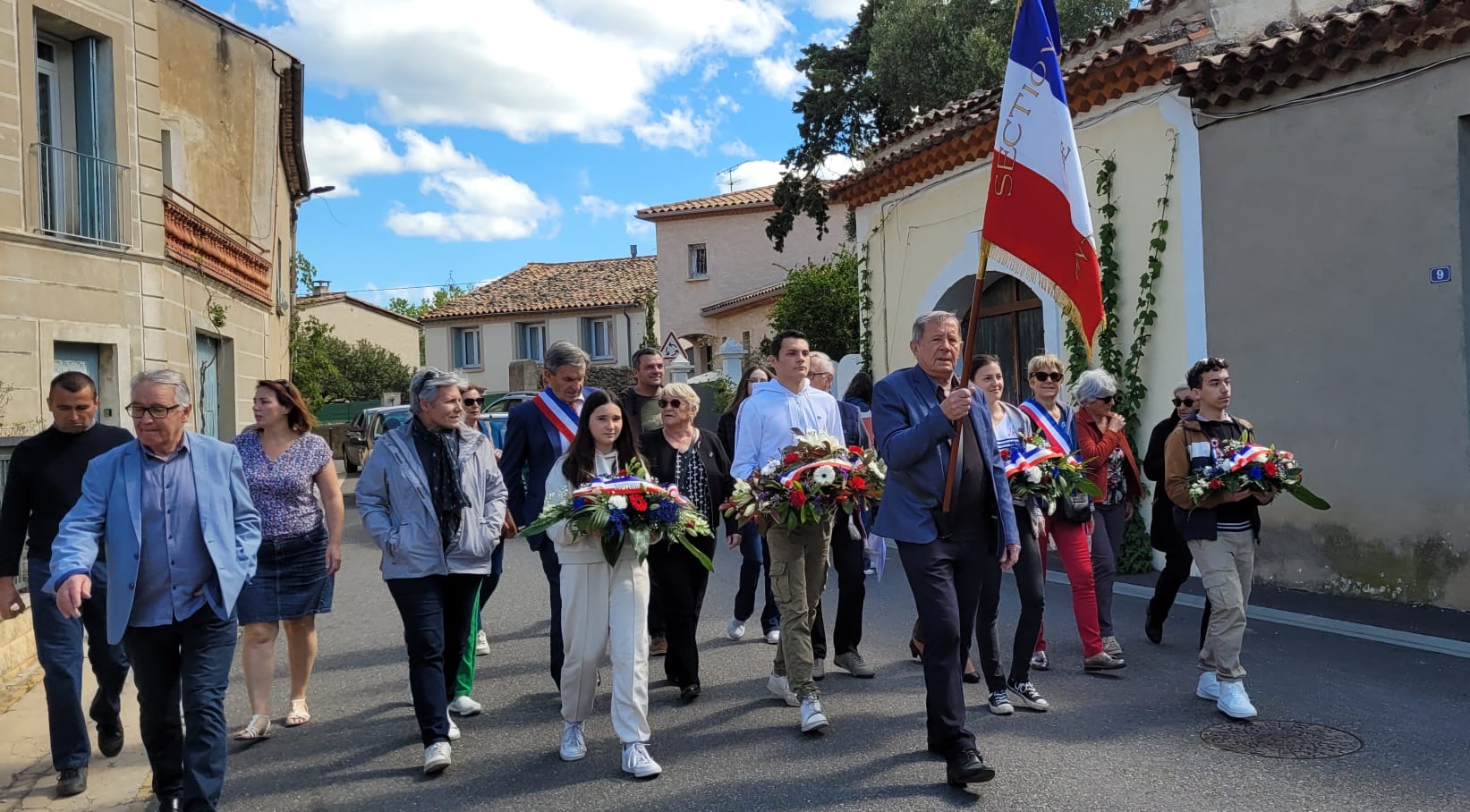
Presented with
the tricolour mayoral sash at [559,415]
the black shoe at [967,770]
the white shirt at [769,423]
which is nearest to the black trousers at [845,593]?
the white shirt at [769,423]

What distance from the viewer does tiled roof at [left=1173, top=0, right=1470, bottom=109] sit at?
27.9ft

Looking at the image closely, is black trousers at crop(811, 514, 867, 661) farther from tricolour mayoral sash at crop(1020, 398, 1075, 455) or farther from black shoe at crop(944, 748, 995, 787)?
black shoe at crop(944, 748, 995, 787)

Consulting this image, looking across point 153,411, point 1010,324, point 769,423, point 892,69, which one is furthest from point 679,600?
point 892,69

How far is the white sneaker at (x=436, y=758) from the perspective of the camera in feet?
16.7

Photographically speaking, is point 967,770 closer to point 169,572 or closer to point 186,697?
point 186,697

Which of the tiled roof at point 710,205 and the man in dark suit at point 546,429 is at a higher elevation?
the tiled roof at point 710,205

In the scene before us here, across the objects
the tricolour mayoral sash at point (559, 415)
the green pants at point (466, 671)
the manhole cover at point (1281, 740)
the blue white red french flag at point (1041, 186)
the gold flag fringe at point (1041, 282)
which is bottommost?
the manhole cover at point (1281, 740)

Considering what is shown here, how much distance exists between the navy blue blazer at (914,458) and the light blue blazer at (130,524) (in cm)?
273

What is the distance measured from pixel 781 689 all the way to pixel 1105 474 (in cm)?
249

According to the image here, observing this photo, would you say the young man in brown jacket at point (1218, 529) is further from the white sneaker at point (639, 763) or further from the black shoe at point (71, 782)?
the black shoe at point (71, 782)

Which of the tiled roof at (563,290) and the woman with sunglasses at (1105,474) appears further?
the tiled roof at (563,290)

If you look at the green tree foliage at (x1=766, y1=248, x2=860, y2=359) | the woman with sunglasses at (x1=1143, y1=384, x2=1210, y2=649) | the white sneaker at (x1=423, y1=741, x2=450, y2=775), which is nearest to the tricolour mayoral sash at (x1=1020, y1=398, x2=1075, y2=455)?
the woman with sunglasses at (x1=1143, y1=384, x2=1210, y2=649)

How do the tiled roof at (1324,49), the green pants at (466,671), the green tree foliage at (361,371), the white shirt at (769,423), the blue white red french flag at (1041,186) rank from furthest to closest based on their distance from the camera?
1. the green tree foliage at (361,371)
2. the tiled roof at (1324,49)
3. the white shirt at (769,423)
4. the green pants at (466,671)
5. the blue white red french flag at (1041,186)

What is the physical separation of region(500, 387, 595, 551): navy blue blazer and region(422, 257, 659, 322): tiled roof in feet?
134
